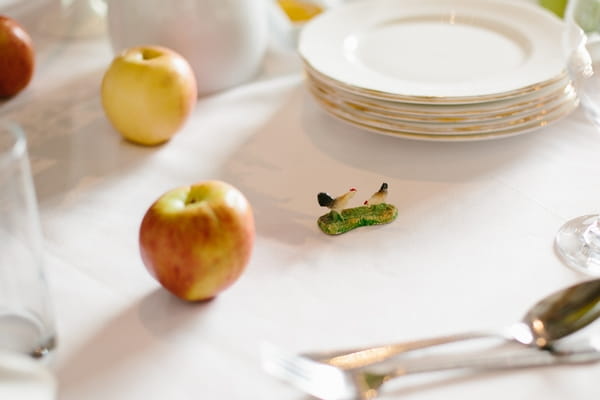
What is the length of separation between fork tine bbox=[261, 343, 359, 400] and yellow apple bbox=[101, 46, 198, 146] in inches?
13.3

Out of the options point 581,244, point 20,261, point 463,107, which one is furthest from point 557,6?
point 20,261

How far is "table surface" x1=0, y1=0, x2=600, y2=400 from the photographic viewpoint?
0.47 m

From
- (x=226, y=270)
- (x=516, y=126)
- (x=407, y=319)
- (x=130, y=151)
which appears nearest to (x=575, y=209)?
(x=516, y=126)

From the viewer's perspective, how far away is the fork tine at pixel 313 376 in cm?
43

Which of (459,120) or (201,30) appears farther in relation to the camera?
(201,30)

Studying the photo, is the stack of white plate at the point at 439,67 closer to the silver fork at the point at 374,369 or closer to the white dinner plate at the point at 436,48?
the white dinner plate at the point at 436,48

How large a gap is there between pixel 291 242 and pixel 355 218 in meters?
0.06

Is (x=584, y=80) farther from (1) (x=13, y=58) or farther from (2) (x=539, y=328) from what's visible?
(1) (x=13, y=58)

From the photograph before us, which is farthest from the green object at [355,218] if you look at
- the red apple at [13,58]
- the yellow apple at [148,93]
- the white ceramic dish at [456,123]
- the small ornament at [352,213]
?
the red apple at [13,58]

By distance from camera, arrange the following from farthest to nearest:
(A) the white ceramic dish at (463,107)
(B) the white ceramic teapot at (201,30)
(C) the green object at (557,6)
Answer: (C) the green object at (557,6)
(B) the white ceramic teapot at (201,30)
(A) the white ceramic dish at (463,107)

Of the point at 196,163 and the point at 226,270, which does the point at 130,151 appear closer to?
the point at 196,163

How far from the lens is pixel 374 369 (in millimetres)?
451

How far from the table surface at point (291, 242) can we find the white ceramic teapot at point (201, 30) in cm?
4

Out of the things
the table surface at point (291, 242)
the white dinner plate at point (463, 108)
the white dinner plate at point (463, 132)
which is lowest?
the table surface at point (291, 242)
